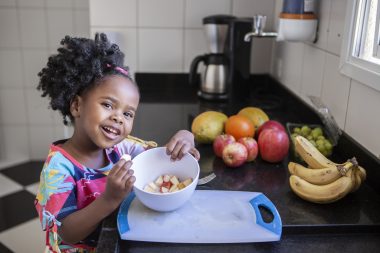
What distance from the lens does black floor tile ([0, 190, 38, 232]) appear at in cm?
195

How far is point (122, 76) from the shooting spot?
2.77ft

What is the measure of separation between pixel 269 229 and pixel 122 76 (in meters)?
0.43

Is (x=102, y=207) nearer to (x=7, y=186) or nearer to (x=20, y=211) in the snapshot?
(x=20, y=211)

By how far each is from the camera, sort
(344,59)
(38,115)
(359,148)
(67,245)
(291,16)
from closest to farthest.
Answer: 1. (67,245)
2. (359,148)
3. (344,59)
4. (291,16)
5. (38,115)

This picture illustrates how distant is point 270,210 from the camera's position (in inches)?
30.7

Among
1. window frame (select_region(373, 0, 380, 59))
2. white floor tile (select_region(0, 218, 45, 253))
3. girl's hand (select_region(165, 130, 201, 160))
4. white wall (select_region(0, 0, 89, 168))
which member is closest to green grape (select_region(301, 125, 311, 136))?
window frame (select_region(373, 0, 380, 59))

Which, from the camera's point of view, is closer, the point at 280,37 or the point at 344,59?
the point at 344,59

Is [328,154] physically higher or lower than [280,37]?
lower

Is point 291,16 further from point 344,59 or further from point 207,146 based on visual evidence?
point 207,146

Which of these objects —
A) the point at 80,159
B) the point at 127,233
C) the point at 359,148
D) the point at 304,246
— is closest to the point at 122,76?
the point at 80,159

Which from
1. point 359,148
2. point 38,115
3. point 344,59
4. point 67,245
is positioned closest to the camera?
point 67,245

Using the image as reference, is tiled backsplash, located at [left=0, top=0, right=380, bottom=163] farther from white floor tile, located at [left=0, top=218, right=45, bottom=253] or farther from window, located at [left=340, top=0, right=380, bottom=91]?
white floor tile, located at [left=0, top=218, right=45, bottom=253]

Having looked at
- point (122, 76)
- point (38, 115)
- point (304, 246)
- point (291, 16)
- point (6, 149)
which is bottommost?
point (6, 149)

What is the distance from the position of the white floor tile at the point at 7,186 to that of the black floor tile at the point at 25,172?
1.2 inches
